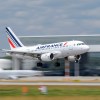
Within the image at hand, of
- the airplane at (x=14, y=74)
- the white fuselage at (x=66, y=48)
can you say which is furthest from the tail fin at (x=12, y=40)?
the airplane at (x=14, y=74)

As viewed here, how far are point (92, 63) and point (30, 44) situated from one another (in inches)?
660

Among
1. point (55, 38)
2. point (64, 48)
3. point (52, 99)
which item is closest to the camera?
point (52, 99)

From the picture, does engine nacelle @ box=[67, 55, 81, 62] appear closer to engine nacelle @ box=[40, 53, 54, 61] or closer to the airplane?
engine nacelle @ box=[40, 53, 54, 61]

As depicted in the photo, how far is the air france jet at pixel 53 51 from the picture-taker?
337ft

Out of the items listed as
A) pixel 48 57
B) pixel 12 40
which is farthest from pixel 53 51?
pixel 12 40

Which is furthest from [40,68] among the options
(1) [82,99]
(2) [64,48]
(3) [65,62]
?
(1) [82,99]

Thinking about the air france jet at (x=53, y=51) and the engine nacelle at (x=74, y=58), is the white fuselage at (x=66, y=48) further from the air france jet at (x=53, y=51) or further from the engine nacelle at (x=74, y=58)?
the engine nacelle at (x=74, y=58)

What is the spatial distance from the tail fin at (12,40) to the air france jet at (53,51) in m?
2.06

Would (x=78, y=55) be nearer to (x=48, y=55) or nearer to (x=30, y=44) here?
(x=48, y=55)

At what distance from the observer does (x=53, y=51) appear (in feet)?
350

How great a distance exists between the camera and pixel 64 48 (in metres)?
104

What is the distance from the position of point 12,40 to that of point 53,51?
2164cm

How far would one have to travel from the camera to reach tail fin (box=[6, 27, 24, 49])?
4750 inches

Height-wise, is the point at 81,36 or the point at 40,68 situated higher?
the point at 81,36
